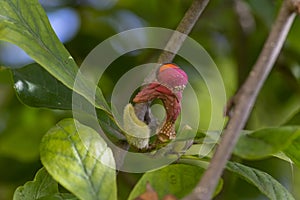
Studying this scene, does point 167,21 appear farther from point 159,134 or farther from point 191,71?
point 159,134

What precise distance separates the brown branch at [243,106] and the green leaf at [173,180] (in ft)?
0.45

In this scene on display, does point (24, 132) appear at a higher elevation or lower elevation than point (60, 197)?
lower

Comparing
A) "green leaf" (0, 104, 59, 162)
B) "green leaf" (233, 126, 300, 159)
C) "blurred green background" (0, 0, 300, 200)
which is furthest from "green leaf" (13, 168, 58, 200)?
"green leaf" (0, 104, 59, 162)

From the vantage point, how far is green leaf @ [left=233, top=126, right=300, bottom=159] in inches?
24.1

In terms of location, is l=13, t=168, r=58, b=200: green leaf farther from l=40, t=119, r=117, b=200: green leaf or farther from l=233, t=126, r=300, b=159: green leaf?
l=233, t=126, r=300, b=159: green leaf

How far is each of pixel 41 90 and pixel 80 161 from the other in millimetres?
232

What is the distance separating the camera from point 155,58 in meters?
1.52

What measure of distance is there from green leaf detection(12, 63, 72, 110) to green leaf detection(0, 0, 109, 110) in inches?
4.1

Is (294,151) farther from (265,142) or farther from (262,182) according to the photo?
(265,142)

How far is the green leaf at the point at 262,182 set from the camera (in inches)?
29.8

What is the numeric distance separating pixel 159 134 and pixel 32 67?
0.28m

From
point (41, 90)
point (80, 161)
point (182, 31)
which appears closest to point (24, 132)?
point (41, 90)

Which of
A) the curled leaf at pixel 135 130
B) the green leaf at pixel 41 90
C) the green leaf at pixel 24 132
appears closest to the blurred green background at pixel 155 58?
the green leaf at pixel 24 132

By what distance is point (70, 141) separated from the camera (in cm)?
71
